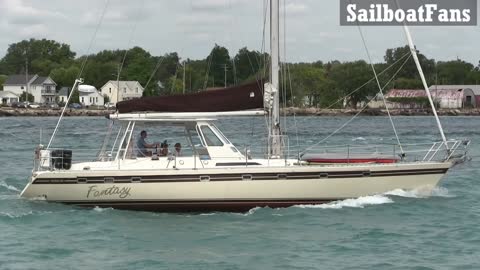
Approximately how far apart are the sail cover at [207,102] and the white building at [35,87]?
151 m

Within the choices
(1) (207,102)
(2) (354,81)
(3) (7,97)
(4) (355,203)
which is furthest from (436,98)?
(1) (207,102)

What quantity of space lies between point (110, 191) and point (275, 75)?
5673 millimetres

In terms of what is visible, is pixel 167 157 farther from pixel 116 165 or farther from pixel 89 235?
pixel 89 235

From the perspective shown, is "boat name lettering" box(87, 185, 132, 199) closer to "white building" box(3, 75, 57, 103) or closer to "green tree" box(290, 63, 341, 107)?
"green tree" box(290, 63, 341, 107)

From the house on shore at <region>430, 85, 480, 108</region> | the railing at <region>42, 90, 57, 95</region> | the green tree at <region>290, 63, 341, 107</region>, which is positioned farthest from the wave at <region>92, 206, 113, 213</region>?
the railing at <region>42, 90, 57, 95</region>

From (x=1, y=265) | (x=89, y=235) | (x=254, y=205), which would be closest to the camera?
(x=1, y=265)

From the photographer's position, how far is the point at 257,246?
20.0m

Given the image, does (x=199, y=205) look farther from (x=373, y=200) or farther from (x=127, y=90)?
(x=127, y=90)

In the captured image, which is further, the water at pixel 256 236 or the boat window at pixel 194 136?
the boat window at pixel 194 136

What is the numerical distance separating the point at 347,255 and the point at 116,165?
7.36m

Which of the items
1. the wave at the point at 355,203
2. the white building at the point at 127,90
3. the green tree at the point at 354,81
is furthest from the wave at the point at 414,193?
the green tree at the point at 354,81

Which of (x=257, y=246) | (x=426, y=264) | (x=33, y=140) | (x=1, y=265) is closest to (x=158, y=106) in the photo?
(x=257, y=246)

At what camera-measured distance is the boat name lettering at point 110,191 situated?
910 inches

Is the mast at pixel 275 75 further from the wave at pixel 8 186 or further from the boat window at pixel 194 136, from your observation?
the wave at pixel 8 186
